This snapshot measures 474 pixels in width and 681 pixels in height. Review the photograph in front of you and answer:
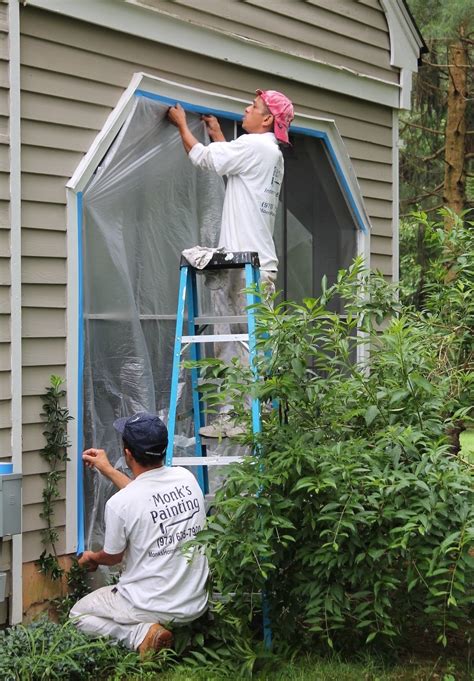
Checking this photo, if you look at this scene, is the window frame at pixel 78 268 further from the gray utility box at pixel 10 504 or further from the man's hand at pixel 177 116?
the gray utility box at pixel 10 504

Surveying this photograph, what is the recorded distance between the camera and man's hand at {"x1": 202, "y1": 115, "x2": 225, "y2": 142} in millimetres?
5902

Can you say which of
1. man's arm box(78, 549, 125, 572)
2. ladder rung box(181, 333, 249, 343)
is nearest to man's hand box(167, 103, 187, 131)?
ladder rung box(181, 333, 249, 343)

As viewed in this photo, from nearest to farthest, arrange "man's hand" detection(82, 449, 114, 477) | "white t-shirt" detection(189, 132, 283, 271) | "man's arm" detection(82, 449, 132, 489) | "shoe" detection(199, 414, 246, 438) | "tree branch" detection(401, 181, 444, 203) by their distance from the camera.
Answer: "man's arm" detection(82, 449, 132, 489) → "man's hand" detection(82, 449, 114, 477) → "shoe" detection(199, 414, 246, 438) → "white t-shirt" detection(189, 132, 283, 271) → "tree branch" detection(401, 181, 444, 203)

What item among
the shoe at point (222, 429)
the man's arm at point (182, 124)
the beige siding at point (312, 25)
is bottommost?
the shoe at point (222, 429)

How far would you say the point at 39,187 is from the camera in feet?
16.0

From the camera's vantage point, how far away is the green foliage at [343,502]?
404cm

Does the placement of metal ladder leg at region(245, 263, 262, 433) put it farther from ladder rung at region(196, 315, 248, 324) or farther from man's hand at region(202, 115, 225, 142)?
man's hand at region(202, 115, 225, 142)

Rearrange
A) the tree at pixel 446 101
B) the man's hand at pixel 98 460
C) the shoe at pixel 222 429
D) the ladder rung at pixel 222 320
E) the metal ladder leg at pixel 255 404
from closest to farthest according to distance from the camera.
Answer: the metal ladder leg at pixel 255 404, the man's hand at pixel 98 460, the ladder rung at pixel 222 320, the shoe at pixel 222 429, the tree at pixel 446 101

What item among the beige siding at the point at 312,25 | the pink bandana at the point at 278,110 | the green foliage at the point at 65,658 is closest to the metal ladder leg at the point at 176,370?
the green foliage at the point at 65,658

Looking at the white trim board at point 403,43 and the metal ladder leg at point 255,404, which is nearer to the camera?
the metal ladder leg at point 255,404

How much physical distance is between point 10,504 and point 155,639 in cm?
92

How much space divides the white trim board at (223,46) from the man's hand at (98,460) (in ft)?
7.33

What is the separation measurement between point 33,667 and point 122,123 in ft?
9.37

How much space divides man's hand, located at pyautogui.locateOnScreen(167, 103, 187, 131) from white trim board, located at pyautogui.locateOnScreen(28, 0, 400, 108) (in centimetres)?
36
